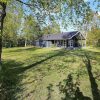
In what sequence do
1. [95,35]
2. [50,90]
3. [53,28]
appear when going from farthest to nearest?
[95,35]
[53,28]
[50,90]

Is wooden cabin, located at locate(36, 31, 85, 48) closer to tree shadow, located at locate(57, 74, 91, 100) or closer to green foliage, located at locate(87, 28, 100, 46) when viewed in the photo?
green foliage, located at locate(87, 28, 100, 46)

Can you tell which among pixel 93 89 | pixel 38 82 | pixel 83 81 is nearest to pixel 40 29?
pixel 38 82

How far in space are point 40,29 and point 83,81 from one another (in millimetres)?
5236

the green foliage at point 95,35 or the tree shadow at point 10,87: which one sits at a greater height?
the green foliage at point 95,35

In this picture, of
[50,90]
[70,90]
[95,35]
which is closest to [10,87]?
[50,90]

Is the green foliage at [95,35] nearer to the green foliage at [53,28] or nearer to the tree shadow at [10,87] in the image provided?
the green foliage at [53,28]

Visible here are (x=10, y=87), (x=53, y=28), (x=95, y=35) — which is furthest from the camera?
(x=95, y=35)

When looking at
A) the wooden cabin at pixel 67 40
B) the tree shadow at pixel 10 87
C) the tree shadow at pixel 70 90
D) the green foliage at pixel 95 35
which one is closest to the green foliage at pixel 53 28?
the tree shadow at pixel 70 90

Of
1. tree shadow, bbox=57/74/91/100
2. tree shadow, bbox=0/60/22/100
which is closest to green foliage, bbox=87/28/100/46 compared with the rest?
tree shadow, bbox=57/74/91/100

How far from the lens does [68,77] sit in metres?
14.9

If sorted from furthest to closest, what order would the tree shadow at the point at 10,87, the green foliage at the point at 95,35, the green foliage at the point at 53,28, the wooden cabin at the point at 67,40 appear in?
1. the wooden cabin at the point at 67,40
2. the green foliage at the point at 95,35
3. the green foliage at the point at 53,28
4. the tree shadow at the point at 10,87

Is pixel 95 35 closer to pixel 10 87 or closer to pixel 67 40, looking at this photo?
pixel 67 40

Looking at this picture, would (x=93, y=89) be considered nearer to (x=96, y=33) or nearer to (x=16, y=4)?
(x=16, y=4)

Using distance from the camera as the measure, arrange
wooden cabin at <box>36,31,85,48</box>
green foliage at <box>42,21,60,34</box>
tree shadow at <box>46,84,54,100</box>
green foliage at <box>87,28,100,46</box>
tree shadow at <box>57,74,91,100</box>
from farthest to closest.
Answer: wooden cabin at <box>36,31,85,48</box>
green foliage at <box>87,28,100,46</box>
green foliage at <box>42,21,60,34</box>
tree shadow at <box>46,84,54,100</box>
tree shadow at <box>57,74,91,100</box>
